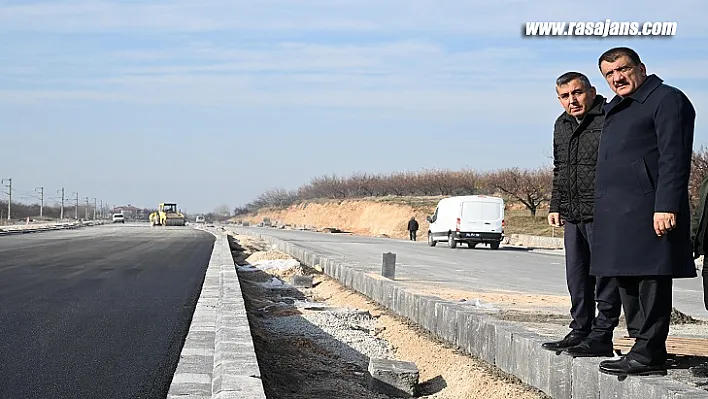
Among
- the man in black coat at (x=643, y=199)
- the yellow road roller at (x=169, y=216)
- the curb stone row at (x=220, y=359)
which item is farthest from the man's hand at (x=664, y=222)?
the yellow road roller at (x=169, y=216)

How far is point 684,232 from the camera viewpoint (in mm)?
5363

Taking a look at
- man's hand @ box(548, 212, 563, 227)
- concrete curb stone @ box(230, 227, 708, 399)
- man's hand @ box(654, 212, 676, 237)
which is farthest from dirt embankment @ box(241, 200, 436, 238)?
man's hand @ box(654, 212, 676, 237)

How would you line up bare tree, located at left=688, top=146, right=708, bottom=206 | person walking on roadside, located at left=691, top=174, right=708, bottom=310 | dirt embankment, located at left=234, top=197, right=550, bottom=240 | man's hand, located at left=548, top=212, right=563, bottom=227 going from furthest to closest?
dirt embankment, located at left=234, top=197, right=550, bottom=240 < bare tree, located at left=688, top=146, right=708, bottom=206 < man's hand, located at left=548, top=212, right=563, bottom=227 < person walking on roadside, located at left=691, top=174, right=708, bottom=310

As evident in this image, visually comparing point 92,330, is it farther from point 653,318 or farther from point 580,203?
point 653,318

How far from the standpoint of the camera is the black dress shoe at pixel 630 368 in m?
5.41

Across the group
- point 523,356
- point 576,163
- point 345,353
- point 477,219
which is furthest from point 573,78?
point 477,219

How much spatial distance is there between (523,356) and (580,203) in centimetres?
140

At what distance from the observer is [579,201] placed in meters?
6.48

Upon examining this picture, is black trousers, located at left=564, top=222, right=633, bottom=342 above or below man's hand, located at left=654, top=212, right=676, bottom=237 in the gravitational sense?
below

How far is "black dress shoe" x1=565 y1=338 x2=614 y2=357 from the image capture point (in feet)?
20.3

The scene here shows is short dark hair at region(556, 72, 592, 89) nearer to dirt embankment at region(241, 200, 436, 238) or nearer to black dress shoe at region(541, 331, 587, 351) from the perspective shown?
black dress shoe at region(541, 331, 587, 351)

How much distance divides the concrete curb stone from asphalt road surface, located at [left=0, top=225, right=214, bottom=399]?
278cm

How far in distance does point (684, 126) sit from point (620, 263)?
0.92 meters

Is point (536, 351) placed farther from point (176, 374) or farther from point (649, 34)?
point (649, 34)
